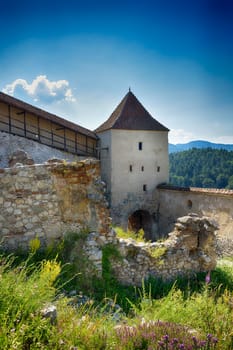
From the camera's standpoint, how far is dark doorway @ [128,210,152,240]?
23.1 meters

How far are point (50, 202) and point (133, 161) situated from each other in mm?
17027

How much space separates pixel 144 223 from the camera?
2412cm

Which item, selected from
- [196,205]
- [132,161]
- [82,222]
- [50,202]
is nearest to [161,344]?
[82,222]

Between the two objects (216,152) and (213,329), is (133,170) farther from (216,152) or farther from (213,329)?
(216,152)

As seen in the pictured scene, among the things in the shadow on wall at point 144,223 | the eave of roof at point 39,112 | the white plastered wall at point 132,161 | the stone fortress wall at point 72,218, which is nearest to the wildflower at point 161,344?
the stone fortress wall at point 72,218

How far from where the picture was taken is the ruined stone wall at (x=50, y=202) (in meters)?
5.98

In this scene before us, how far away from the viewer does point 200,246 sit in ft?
26.4

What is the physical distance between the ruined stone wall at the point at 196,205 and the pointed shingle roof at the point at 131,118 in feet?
18.5

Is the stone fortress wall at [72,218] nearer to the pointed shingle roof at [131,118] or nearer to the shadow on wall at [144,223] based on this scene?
the shadow on wall at [144,223]

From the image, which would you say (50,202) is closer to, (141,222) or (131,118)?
(131,118)

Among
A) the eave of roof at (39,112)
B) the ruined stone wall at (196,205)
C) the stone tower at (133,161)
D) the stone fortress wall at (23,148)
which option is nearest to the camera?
the ruined stone wall at (196,205)

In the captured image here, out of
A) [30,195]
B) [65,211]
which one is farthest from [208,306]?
[30,195]

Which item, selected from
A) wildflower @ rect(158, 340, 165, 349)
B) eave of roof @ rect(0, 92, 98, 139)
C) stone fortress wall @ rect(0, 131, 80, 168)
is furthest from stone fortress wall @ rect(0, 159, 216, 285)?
eave of roof @ rect(0, 92, 98, 139)

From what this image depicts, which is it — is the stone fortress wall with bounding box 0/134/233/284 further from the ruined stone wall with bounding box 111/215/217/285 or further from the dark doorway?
the dark doorway
